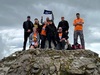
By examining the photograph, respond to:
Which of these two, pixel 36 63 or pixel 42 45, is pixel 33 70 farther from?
pixel 42 45

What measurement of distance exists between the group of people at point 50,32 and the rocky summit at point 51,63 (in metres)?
0.69

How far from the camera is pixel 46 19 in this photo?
93.5ft

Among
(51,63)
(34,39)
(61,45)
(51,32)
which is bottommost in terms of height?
(51,63)

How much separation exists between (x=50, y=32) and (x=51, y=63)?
2545 mm

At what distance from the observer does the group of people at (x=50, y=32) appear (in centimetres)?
2823

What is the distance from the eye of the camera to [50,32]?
2820cm

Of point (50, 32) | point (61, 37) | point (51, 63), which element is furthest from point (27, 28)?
point (51, 63)

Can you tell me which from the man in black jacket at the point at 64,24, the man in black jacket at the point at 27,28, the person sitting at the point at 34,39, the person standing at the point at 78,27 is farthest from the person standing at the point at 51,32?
the person standing at the point at 78,27

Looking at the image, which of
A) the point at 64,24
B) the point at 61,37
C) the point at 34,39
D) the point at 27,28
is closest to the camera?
the point at 34,39

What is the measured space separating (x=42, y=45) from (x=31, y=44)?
911mm

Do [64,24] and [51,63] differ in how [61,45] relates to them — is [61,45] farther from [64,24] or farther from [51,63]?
[51,63]

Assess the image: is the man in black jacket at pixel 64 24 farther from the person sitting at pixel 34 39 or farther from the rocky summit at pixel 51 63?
the person sitting at pixel 34 39

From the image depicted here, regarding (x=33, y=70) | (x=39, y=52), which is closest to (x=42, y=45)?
(x=39, y=52)

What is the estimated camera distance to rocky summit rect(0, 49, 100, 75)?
88.5ft
